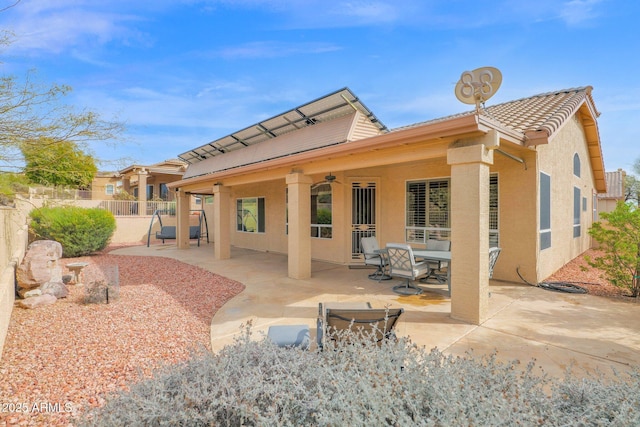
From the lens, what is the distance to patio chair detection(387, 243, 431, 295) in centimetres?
662

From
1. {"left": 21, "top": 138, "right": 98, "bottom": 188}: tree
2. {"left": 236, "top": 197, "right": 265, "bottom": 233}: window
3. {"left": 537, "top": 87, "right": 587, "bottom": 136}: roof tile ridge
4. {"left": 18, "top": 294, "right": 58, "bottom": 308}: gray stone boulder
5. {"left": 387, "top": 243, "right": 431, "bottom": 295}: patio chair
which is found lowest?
{"left": 18, "top": 294, "right": 58, "bottom": 308}: gray stone boulder

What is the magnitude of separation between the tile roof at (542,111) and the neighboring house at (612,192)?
33.4ft

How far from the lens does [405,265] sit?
6742mm

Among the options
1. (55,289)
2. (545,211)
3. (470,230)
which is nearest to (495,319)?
(470,230)

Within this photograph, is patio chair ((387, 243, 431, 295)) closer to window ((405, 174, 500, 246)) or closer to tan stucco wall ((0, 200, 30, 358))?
window ((405, 174, 500, 246))

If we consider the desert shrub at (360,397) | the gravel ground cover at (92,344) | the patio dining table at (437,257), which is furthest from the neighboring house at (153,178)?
the desert shrub at (360,397)

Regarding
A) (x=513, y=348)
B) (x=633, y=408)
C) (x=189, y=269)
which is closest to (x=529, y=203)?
(x=513, y=348)

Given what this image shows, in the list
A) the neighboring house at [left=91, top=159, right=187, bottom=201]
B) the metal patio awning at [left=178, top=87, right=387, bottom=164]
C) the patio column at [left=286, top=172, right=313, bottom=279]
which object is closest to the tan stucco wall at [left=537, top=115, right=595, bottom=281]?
the metal patio awning at [left=178, top=87, right=387, bottom=164]

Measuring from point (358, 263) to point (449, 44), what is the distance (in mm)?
7122

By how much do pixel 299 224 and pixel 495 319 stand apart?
486 centimetres

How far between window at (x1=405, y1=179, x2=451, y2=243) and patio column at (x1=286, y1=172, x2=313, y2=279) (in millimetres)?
3295

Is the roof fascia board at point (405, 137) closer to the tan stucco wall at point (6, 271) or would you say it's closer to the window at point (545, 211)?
the window at point (545, 211)

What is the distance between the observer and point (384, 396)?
176 cm

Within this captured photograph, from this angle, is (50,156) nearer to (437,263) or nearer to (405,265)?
(405,265)
